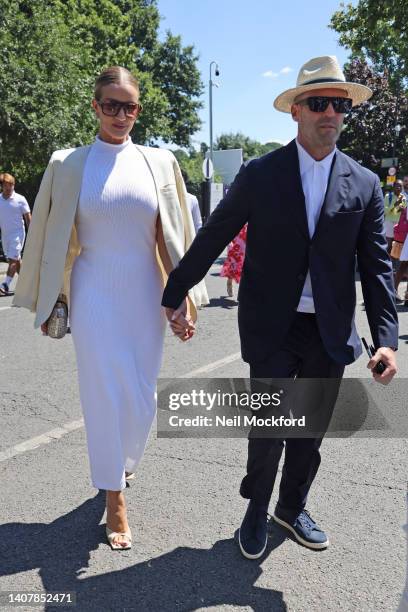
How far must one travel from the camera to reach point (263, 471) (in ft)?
9.07

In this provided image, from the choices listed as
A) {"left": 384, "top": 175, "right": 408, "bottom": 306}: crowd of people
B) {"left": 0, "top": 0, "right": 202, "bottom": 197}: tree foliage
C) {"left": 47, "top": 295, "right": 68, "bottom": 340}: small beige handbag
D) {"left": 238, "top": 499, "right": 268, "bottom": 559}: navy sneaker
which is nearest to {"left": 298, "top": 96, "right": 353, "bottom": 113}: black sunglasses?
{"left": 47, "top": 295, "right": 68, "bottom": 340}: small beige handbag

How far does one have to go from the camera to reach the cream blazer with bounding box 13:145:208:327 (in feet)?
9.29

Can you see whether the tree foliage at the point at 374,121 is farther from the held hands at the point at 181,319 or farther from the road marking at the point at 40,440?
the held hands at the point at 181,319

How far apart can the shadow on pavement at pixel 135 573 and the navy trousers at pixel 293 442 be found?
0.81 ft

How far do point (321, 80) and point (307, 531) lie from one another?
2.01m

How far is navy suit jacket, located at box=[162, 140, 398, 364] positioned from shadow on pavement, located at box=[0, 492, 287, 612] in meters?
0.89

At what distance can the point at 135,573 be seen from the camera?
8.55ft

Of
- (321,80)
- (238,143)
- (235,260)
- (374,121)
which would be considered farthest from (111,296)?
(238,143)

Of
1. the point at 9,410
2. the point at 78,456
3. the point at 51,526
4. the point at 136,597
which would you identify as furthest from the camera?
the point at 9,410

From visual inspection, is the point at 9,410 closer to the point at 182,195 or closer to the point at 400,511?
the point at 182,195

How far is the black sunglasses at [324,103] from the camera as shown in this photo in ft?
8.36

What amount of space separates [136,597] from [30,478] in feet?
4.15

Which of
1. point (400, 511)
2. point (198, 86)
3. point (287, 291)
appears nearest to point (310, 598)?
point (400, 511)

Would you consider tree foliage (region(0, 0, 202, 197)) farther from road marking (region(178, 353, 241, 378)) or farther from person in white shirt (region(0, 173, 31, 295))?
road marking (region(178, 353, 241, 378))
